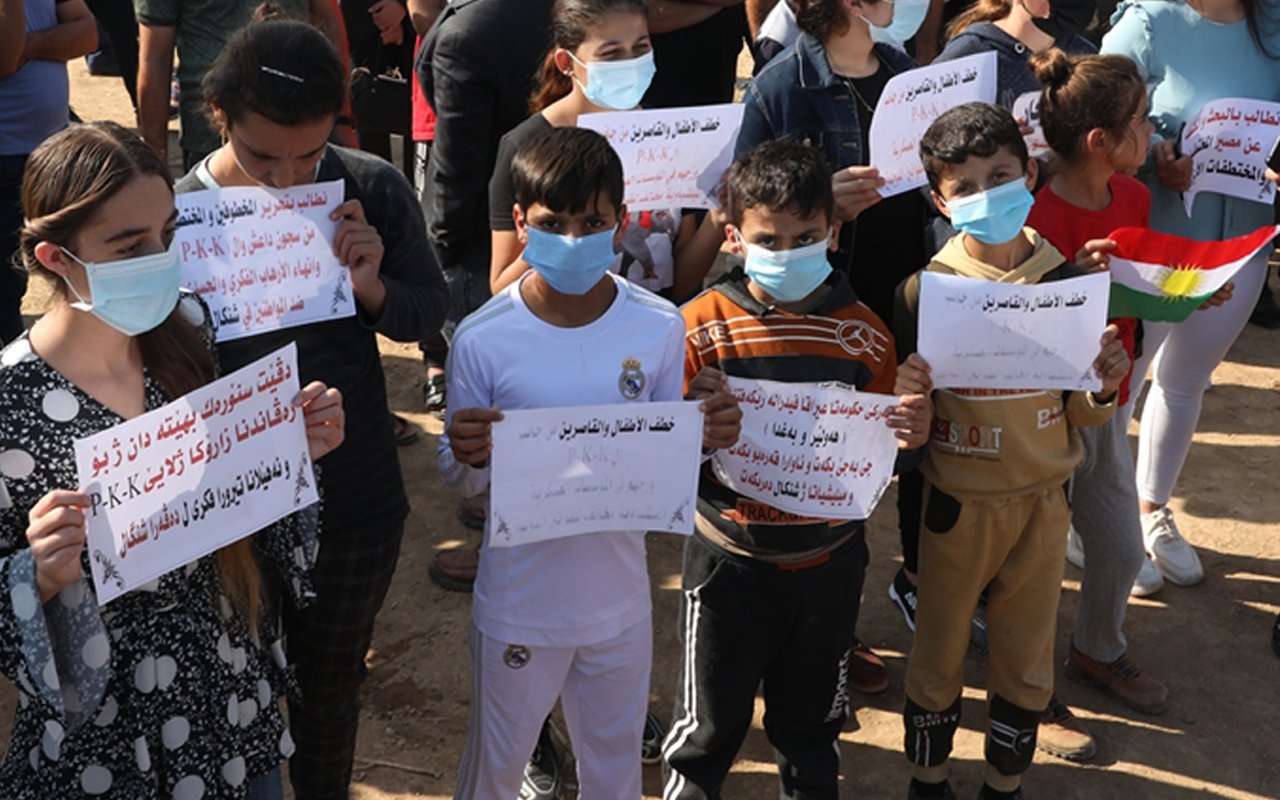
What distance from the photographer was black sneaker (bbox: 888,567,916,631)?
4.35m

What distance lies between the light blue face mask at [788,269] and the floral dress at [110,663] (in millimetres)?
1208

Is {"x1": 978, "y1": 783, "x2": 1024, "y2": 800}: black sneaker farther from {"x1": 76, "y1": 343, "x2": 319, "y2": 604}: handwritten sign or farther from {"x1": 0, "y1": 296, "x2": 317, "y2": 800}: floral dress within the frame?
{"x1": 76, "y1": 343, "x2": 319, "y2": 604}: handwritten sign

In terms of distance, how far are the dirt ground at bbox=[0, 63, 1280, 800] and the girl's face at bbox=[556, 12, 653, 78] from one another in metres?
1.99

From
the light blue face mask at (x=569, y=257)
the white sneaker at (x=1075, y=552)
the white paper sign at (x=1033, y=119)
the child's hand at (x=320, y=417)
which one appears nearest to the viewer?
the child's hand at (x=320, y=417)

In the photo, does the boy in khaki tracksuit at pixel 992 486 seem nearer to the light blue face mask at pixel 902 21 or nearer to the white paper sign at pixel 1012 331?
the white paper sign at pixel 1012 331

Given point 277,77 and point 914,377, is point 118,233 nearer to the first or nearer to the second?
point 277,77

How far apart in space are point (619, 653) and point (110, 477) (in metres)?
1.26

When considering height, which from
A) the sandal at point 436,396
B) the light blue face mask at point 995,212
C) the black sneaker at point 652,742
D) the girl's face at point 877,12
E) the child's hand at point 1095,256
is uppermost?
the girl's face at point 877,12

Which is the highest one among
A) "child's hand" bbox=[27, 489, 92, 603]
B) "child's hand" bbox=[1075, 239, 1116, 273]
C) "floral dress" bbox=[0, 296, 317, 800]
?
"child's hand" bbox=[27, 489, 92, 603]

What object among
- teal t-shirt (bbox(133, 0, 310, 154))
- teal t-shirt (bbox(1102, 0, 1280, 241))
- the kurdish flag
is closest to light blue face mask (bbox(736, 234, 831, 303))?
the kurdish flag

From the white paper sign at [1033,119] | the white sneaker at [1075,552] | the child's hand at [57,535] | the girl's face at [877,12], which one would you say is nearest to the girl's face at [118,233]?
the child's hand at [57,535]

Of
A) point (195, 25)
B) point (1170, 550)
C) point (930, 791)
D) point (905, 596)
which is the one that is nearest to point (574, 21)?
point (195, 25)

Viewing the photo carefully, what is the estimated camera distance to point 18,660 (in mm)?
2229

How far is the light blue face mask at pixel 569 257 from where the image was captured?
2.78 meters
